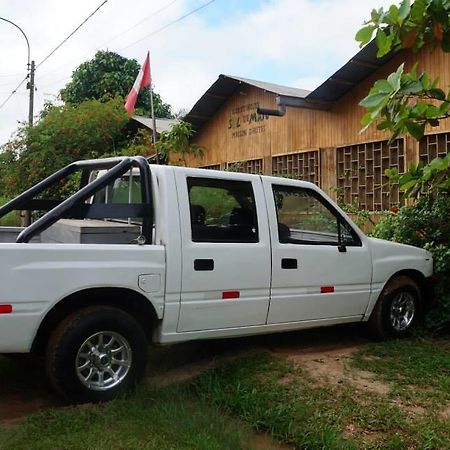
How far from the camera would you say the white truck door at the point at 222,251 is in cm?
448

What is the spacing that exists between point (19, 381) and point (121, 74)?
25504 millimetres

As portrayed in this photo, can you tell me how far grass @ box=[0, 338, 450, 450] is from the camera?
3525mm

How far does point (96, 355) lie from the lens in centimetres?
407

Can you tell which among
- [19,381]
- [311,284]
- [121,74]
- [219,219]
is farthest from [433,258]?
[121,74]

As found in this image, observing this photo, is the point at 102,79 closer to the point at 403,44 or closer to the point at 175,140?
the point at 175,140

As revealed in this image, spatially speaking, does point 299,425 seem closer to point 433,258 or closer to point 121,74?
point 433,258

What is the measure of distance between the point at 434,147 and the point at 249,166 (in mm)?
5327

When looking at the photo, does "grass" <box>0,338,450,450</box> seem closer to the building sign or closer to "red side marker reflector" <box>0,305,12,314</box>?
"red side marker reflector" <box>0,305,12,314</box>

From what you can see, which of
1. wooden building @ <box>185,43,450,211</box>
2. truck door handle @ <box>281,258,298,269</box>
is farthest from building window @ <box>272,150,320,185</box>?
truck door handle @ <box>281,258,298,269</box>

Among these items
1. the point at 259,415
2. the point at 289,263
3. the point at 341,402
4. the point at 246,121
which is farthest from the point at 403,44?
the point at 246,121

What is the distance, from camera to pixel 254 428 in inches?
151

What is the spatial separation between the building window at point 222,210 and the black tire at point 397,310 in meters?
1.79

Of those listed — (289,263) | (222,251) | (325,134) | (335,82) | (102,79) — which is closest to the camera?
(222,251)

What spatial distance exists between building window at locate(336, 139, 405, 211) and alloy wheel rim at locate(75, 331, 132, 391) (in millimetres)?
6465
